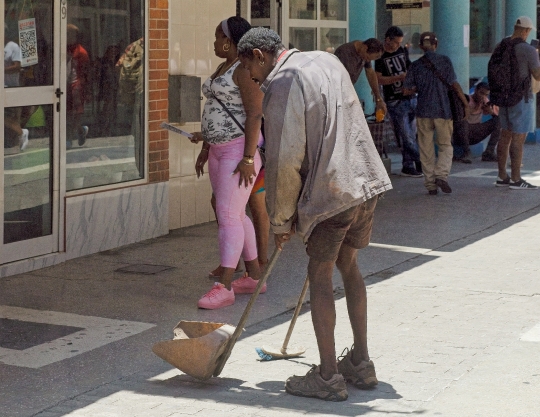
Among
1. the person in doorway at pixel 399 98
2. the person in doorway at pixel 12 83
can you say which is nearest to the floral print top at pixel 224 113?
the person in doorway at pixel 12 83

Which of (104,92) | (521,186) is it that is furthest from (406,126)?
(104,92)

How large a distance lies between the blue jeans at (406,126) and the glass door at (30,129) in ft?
21.6

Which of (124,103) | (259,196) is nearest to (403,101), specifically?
(124,103)

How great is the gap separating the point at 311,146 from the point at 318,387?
1.10 m

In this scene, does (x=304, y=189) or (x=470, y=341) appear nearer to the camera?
(x=304, y=189)

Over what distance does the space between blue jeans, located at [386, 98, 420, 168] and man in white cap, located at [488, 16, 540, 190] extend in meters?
1.50

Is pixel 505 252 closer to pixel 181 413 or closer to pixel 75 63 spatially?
pixel 75 63

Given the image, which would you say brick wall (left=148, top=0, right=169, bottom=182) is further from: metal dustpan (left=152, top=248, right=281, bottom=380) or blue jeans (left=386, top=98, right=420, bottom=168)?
blue jeans (left=386, top=98, right=420, bottom=168)

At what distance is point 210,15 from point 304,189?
562cm

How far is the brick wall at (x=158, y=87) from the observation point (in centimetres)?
972

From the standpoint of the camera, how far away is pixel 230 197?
7129mm

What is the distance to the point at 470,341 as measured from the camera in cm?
635

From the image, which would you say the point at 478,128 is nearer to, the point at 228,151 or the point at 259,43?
the point at 228,151

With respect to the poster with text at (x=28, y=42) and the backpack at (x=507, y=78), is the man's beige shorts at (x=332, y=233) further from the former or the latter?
the backpack at (x=507, y=78)
